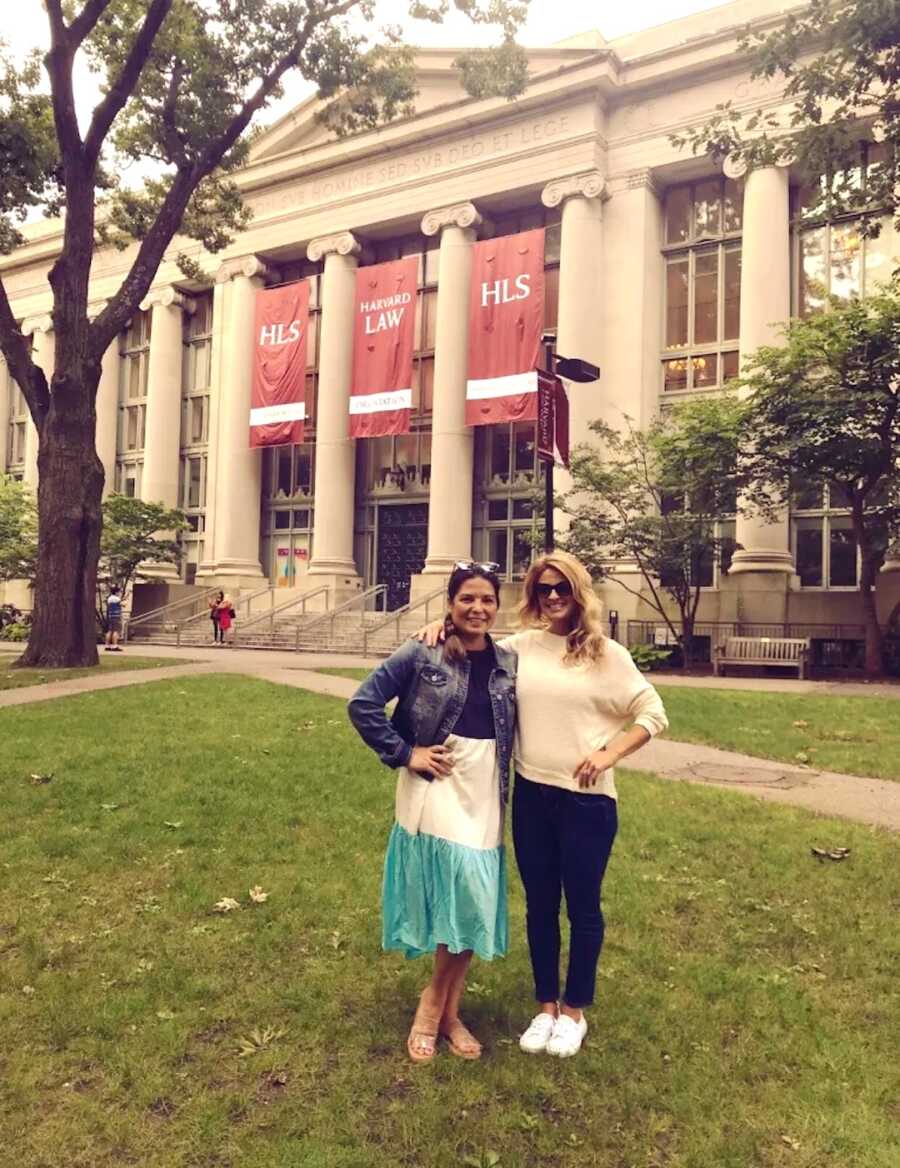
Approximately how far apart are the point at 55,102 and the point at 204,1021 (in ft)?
51.2

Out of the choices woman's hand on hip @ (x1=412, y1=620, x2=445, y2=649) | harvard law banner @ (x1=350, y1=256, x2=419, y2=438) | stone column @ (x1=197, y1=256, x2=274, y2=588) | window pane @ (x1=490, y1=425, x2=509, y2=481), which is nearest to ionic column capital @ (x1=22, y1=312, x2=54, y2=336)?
stone column @ (x1=197, y1=256, x2=274, y2=588)

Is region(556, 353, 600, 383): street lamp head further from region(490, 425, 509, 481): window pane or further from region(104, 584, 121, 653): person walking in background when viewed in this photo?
region(490, 425, 509, 481): window pane

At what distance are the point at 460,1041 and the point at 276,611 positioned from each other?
26.5m

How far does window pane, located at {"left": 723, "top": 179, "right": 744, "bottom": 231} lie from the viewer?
28219 millimetres

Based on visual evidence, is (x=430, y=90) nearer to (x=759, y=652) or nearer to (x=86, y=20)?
(x=86, y=20)

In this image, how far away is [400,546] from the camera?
34594mm

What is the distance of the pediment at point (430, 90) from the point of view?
2881 centimetres

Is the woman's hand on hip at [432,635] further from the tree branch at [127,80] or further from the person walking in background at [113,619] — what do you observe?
the person walking in background at [113,619]

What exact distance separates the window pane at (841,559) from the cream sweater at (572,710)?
23660 mm

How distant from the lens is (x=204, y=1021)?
4184mm

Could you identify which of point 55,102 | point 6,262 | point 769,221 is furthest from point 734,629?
point 6,262

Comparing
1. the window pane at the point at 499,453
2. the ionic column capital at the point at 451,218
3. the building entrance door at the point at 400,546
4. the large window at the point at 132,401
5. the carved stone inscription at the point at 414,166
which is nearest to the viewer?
the carved stone inscription at the point at 414,166

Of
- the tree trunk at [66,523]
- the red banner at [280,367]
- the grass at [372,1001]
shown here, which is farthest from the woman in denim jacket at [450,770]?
the red banner at [280,367]

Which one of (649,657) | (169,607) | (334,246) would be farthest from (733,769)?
(334,246)
